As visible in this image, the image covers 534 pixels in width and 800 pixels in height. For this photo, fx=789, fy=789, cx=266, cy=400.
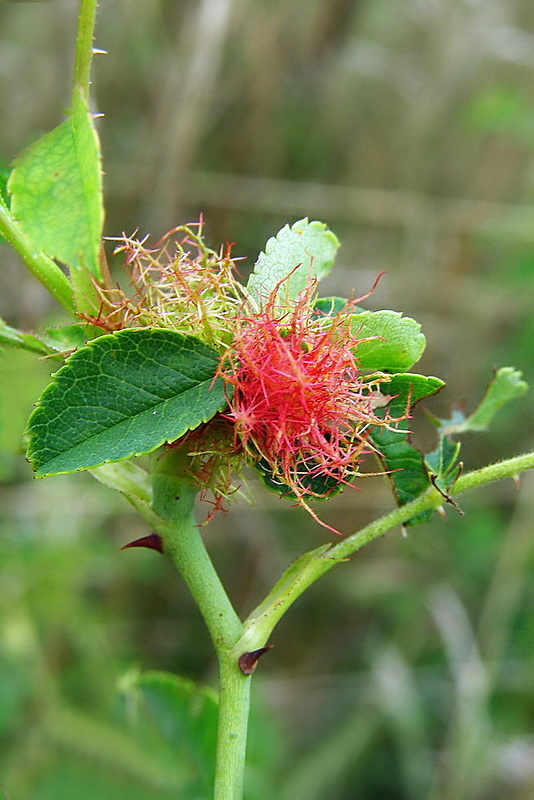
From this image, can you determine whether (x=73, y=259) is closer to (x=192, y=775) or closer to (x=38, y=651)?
(x=192, y=775)

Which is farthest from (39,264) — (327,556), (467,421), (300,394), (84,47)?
(467,421)

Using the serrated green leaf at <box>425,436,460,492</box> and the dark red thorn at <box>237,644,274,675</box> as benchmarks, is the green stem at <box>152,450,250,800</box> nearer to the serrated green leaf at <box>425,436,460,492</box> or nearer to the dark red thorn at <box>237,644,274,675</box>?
the dark red thorn at <box>237,644,274,675</box>

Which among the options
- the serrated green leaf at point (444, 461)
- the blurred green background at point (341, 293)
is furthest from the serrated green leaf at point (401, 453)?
the blurred green background at point (341, 293)

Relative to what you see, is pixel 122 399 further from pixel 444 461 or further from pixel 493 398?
pixel 493 398

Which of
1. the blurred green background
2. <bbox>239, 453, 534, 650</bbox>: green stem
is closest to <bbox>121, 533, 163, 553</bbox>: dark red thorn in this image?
<bbox>239, 453, 534, 650</bbox>: green stem

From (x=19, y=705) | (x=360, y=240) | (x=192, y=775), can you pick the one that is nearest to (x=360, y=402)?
(x=192, y=775)

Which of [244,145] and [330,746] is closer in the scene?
A: [330,746]

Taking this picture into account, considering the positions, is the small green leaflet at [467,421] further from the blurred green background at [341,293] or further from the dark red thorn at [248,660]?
the blurred green background at [341,293]
